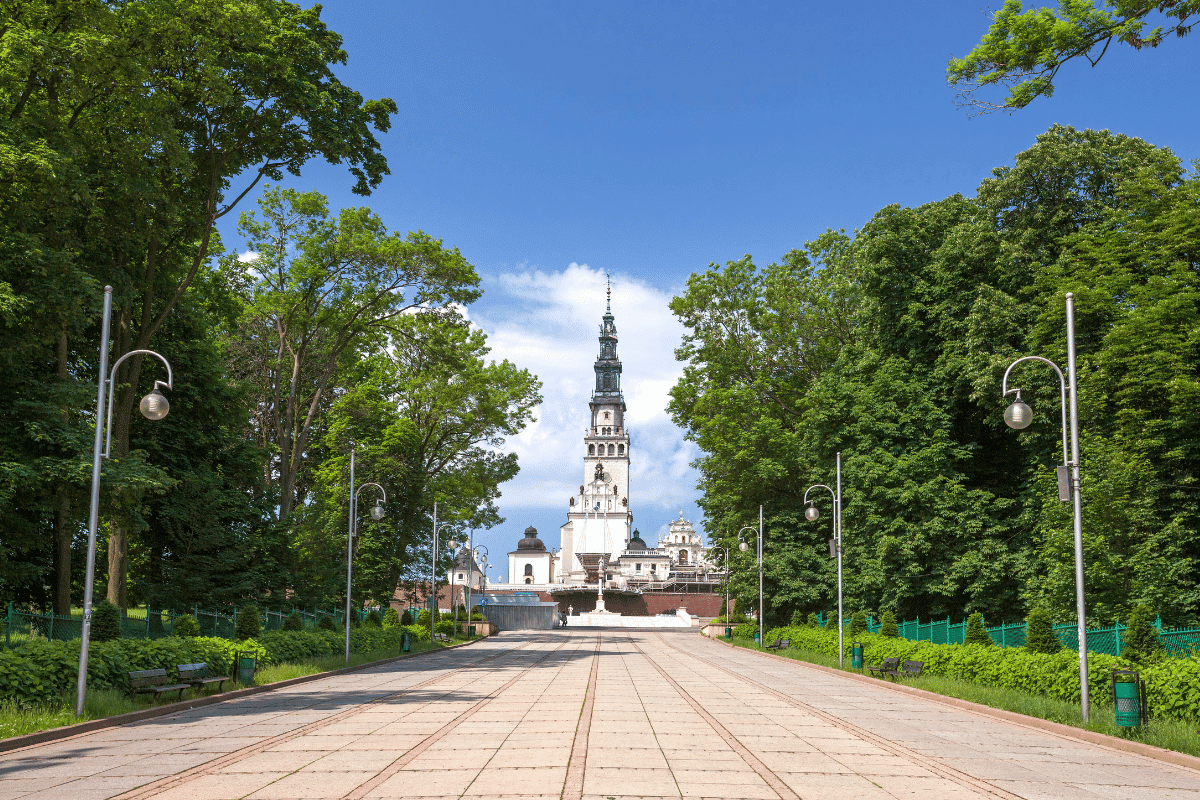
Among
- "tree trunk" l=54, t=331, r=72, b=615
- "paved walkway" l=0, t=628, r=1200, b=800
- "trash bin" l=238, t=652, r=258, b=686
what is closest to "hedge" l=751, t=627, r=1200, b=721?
"paved walkway" l=0, t=628, r=1200, b=800

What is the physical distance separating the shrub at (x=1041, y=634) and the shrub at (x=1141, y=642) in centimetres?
313

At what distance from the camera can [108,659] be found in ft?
57.5

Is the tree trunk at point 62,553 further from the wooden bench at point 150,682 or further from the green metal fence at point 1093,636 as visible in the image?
the green metal fence at point 1093,636

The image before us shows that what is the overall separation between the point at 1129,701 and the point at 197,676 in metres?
17.1

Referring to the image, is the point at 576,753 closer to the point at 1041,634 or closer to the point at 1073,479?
the point at 1073,479

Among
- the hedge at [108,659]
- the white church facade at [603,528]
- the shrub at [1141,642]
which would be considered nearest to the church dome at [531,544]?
the white church facade at [603,528]

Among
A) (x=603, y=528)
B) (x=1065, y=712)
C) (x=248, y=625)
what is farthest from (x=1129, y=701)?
(x=603, y=528)

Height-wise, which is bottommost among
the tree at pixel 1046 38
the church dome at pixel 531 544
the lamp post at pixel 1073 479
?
the church dome at pixel 531 544

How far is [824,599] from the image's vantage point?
4488cm

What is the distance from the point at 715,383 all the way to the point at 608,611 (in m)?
66.9

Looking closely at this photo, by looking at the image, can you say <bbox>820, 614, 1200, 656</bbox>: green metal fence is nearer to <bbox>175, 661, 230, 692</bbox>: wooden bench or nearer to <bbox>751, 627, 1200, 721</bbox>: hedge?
<bbox>751, 627, 1200, 721</bbox>: hedge

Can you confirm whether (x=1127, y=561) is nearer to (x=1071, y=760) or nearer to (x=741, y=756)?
(x=1071, y=760)

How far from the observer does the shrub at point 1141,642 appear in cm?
1659

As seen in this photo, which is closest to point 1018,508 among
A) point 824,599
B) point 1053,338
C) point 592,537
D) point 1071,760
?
point 1053,338
